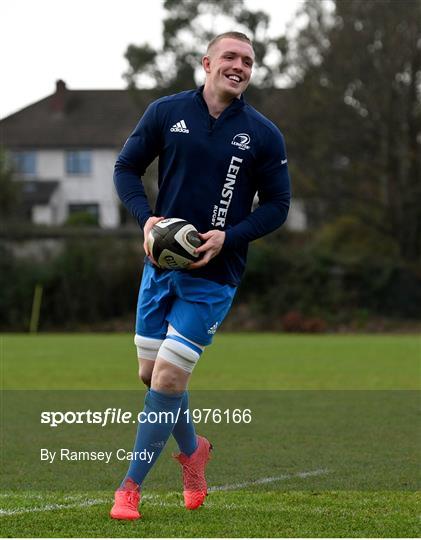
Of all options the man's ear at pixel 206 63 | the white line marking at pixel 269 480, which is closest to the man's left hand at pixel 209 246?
the man's ear at pixel 206 63

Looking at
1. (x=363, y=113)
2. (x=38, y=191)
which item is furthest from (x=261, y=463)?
(x=38, y=191)

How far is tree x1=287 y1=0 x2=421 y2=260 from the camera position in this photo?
127 feet

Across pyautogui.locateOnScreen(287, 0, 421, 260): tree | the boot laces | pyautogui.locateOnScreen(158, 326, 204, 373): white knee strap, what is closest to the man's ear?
pyautogui.locateOnScreen(158, 326, 204, 373): white knee strap

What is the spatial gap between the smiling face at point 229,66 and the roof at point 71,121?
58.1m

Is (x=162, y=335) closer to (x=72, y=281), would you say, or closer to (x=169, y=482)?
(x=169, y=482)

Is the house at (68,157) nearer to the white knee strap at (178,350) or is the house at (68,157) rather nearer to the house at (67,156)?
the house at (67,156)

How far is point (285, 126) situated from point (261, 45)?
5.93 m

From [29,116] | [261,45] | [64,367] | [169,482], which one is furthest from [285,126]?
[169,482]

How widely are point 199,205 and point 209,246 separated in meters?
0.29

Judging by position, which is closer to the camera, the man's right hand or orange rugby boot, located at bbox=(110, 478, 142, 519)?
orange rugby boot, located at bbox=(110, 478, 142, 519)

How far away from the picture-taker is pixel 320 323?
115 ft

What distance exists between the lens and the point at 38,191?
212 feet

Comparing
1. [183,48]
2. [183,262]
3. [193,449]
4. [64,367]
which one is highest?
[183,48]

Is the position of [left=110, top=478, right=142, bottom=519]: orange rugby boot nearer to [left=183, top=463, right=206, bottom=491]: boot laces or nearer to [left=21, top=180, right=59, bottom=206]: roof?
[left=183, top=463, right=206, bottom=491]: boot laces
